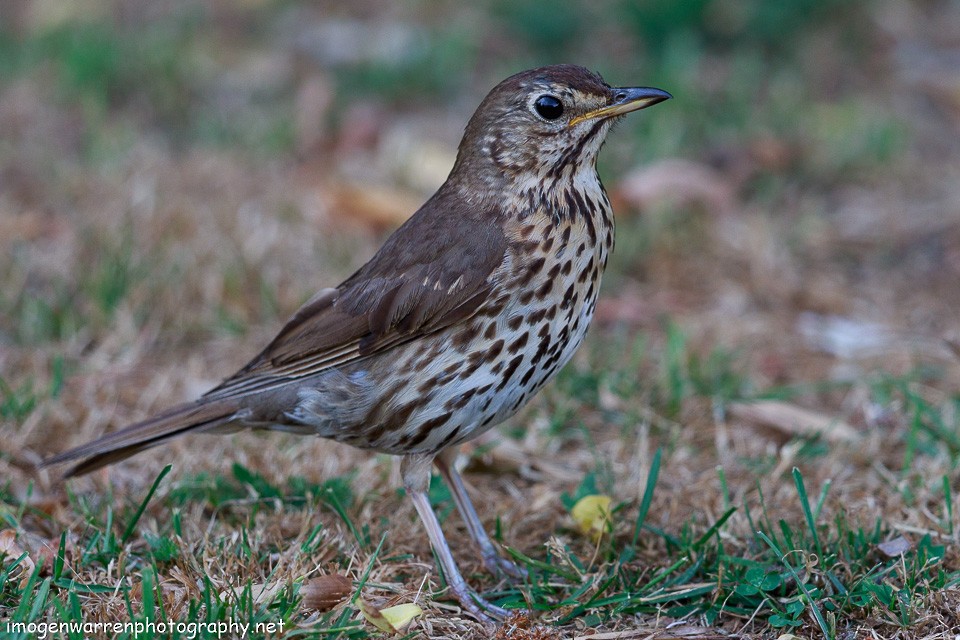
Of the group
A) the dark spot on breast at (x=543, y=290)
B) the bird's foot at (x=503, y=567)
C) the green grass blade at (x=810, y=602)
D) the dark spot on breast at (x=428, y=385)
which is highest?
the dark spot on breast at (x=543, y=290)

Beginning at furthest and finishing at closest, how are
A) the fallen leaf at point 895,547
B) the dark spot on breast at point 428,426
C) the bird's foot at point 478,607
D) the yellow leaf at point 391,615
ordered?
the dark spot on breast at point 428,426
the fallen leaf at point 895,547
the bird's foot at point 478,607
the yellow leaf at point 391,615

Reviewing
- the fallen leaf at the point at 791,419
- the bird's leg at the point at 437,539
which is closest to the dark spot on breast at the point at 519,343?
the bird's leg at the point at 437,539

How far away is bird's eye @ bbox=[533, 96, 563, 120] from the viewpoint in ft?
12.1

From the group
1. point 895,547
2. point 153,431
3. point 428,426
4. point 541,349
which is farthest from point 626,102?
point 153,431

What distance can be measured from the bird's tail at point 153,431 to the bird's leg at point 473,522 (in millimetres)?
687

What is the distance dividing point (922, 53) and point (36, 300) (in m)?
6.33

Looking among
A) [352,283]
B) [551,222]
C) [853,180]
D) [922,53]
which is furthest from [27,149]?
[922,53]

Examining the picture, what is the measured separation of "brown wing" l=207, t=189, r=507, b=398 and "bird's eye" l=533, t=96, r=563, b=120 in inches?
14.7

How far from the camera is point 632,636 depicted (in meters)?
3.15

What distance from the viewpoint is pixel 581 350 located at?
5.05 metres

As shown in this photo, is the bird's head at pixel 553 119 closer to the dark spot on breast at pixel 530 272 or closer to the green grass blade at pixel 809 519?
the dark spot on breast at pixel 530 272

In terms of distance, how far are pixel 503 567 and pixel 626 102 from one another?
1443 mm

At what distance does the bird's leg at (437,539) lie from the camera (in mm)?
3342

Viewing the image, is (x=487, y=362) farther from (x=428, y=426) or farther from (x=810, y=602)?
(x=810, y=602)
